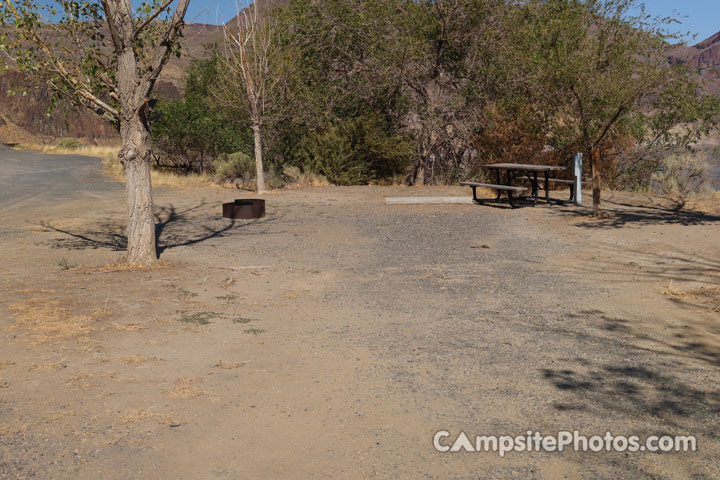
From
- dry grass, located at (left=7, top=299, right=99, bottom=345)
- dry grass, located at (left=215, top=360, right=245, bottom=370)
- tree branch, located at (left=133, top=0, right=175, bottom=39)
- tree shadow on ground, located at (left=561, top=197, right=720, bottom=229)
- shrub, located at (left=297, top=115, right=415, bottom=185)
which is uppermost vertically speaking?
tree branch, located at (left=133, top=0, right=175, bottom=39)

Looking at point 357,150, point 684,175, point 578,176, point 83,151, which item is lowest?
point 684,175

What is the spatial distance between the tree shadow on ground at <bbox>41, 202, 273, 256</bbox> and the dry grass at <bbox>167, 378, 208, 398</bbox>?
5.29 m

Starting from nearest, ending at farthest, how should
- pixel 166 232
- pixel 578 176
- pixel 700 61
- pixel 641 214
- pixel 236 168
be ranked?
pixel 166 232 < pixel 641 214 < pixel 700 61 < pixel 578 176 < pixel 236 168

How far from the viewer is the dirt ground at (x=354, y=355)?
3.57 meters

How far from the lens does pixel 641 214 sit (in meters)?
12.8

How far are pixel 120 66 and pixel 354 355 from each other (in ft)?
17.1

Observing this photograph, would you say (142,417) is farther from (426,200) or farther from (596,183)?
(426,200)

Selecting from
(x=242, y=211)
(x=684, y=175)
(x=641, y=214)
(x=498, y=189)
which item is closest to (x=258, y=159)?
(x=242, y=211)

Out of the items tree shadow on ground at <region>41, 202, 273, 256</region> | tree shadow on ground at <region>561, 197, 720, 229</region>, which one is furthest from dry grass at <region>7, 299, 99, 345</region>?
tree shadow on ground at <region>561, 197, 720, 229</region>

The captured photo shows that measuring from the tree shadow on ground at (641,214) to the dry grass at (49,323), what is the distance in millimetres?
8355

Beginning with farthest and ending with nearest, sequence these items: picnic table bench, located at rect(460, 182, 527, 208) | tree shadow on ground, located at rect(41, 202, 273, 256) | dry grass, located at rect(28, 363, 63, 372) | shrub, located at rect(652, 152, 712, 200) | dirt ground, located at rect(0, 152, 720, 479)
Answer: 1. shrub, located at rect(652, 152, 712, 200)
2. picnic table bench, located at rect(460, 182, 527, 208)
3. tree shadow on ground, located at rect(41, 202, 273, 256)
4. dry grass, located at rect(28, 363, 63, 372)
5. dirt ground, located at rect(0, 152, 720, 479)

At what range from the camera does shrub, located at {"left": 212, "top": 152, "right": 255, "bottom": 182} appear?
2011 centimetres

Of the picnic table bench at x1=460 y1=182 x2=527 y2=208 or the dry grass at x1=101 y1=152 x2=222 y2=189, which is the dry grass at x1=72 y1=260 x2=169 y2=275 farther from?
the dry grass at x1=101 y1=152 x2=222 y2=189

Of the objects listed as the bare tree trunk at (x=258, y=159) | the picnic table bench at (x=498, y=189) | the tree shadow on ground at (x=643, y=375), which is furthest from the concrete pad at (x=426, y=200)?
the tree shadow on ground at (x=643, y=375)
